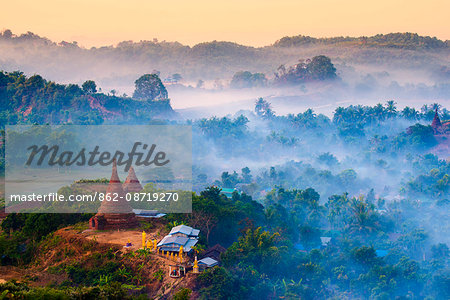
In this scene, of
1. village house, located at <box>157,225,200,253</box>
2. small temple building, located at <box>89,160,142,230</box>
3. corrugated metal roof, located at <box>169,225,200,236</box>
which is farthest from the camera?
small temple building, located at <box>89,160,142,230</box>

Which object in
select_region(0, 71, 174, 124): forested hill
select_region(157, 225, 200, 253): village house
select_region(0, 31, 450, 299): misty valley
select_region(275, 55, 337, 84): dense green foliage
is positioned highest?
select_region(275, 55, 337, 84): dense green foliage

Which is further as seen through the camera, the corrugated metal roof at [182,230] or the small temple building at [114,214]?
the small temple building at [114,214]

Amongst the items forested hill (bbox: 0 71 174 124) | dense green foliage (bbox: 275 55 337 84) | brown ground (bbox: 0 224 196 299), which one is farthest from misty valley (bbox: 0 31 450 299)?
dense green foliage (bbox: 275 55 337 84)

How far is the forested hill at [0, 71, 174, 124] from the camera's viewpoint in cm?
11262

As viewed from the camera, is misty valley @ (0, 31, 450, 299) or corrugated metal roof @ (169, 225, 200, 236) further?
corrugated metal roof @ (169, 225, 200, 236)

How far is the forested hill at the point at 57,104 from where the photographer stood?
113 metres

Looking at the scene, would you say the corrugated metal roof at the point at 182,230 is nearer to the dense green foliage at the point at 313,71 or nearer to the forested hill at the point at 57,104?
the forested hill at the point at 57,104

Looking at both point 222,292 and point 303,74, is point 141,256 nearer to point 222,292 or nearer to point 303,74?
point 222,292

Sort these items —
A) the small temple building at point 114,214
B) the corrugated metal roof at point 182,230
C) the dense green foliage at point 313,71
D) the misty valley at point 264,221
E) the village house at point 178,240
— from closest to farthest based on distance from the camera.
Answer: the misty valley at point 264,221
the village house at point 178,240
the corrugated metal roof at point 182,230
the small temple building at point 114,214
the dense green foliage at point 313,71

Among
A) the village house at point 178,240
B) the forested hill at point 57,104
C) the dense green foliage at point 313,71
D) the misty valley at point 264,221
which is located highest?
the dense green foliage at point 313,71

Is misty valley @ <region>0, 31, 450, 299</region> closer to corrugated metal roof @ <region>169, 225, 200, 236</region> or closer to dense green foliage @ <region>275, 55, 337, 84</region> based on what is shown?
corrugated metal roof @ <region>169, 225, 200, 236</region>

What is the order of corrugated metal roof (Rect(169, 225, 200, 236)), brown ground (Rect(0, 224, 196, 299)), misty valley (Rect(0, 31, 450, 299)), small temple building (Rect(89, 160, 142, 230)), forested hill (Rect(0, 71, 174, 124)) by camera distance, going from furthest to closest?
forested hill (Rect(0, 71, 174, 124)), small temple building (Rect(89, 160, 142, 230)), corrugated metal roof (Rect(169, 225, 200, 236)), misty valley (Rect(0, 31, 450, 299)), brown ground (Rect(0, 224, 196, 299))

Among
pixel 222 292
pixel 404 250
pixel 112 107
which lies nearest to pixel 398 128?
pixel 112 107

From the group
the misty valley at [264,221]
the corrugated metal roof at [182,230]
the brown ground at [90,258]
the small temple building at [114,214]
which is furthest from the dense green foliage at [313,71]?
the corrugated metal roof at [182,230]
